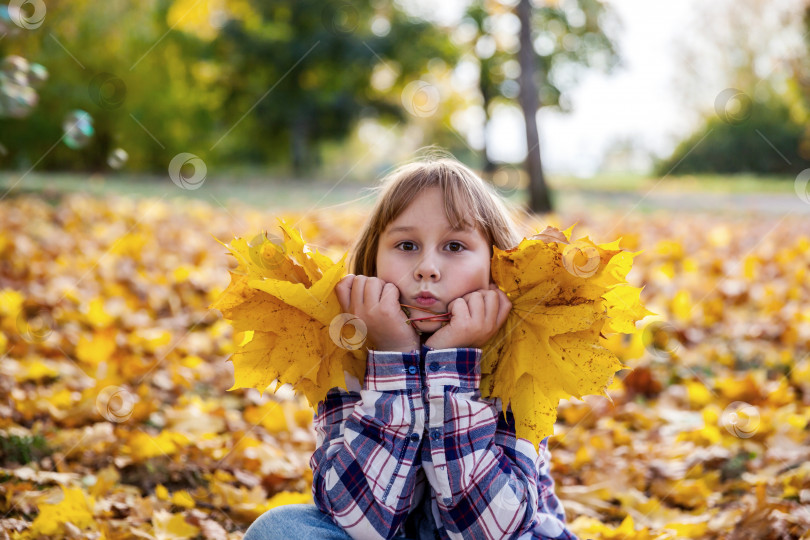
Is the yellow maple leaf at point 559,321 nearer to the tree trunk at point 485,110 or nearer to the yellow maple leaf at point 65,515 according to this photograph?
the yellow maple leaf at point 65,515

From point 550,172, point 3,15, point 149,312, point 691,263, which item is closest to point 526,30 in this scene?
point 691,263

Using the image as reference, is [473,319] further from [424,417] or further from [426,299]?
[424,417]

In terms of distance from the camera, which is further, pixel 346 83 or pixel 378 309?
pixel 346 83

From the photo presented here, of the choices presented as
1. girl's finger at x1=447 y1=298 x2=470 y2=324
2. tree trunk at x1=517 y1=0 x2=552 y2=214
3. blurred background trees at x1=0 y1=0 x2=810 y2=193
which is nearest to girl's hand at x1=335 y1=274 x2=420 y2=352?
girl's finger at x1=447 y1=298 x2=470 y2=324

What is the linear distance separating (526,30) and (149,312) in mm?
5983

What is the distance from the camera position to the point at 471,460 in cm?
140

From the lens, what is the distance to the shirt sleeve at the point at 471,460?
1398 millimetres

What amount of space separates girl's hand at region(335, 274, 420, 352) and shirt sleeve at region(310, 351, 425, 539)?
0.13 ft

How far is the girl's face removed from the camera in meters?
1.50

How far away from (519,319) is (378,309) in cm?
31

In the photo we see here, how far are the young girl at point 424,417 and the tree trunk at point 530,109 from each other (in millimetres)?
7001

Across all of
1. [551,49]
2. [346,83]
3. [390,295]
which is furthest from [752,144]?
[390,295]

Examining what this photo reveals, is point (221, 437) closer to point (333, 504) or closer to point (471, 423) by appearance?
point (333, 504)

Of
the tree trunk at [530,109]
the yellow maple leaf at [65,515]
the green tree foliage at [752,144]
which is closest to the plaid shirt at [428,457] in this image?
the yellow maple leaf at [65,515]
